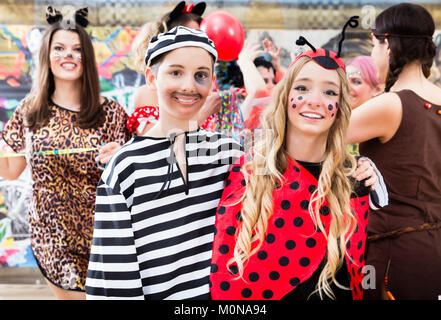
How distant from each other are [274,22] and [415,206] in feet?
6.81

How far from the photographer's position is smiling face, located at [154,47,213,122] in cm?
128

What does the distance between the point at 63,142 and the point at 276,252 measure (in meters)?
1.17

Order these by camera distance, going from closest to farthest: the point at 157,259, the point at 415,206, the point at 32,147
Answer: the point at 157,259 < the point at 415,206 < the point at 32,147

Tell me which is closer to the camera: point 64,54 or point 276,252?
point 276,252

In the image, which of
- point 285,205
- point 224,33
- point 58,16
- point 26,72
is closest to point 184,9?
point 224,33

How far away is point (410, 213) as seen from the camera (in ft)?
5.14

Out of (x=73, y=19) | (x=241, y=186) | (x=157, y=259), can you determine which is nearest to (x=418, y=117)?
(x=241, y=186)

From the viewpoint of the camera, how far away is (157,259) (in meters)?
Result: 1.25

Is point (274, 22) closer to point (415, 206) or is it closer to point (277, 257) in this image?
point (415, 206)

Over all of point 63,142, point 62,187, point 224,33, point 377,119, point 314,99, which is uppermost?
point 224,33

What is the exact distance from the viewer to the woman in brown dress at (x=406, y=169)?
1537mm

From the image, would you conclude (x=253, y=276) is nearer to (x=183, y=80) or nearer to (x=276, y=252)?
(x=276, y=252)

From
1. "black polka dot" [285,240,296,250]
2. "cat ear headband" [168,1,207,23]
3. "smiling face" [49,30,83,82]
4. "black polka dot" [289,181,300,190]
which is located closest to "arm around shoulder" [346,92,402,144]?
"black polka dot" [289,181,300,190]

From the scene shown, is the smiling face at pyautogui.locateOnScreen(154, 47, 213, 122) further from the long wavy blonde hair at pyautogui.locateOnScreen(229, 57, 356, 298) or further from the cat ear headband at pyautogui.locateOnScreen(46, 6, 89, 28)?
the cat ear headband at pyautogui.locateOnScreen(46, 6, 89, 28)
